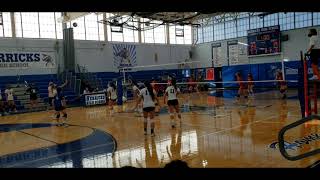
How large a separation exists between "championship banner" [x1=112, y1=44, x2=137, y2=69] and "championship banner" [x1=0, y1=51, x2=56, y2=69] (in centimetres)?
661

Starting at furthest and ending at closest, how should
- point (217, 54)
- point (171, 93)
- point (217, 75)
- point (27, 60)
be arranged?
point (217, 54) < point (217, 75) < point (27, 60) < point (171, 93)

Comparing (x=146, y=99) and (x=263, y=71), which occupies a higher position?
(x=263, y=71)

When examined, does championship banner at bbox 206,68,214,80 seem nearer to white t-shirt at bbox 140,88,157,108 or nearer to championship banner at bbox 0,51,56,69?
championship banner at bbox 0,51,56,69

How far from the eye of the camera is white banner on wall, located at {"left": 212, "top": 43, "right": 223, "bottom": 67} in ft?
119

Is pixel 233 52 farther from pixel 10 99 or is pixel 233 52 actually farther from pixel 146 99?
pixel 146 99

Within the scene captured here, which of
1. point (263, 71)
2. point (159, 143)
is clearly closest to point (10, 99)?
point (159, 143)

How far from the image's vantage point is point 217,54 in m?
36.8

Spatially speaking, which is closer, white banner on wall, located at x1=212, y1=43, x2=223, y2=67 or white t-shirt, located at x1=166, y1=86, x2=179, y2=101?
white t-shirt, located at x1=166, y1=86, x2=179, y2=101

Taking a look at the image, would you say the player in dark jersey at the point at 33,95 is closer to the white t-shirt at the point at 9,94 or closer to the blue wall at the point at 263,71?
the white t-shirt at the point at 9,94

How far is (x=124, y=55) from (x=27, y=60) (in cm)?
994

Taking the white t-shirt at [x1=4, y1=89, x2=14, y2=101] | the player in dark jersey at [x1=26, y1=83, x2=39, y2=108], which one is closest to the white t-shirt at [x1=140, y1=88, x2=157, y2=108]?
the player in dark jersey at [x1=26, y1=83, x2=39, y2=108]

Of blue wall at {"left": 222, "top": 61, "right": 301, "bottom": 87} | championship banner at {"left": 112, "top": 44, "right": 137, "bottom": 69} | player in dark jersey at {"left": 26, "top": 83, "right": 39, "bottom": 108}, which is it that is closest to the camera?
player in dark jersey at {"left": 26, "top": 83, "right": 39, "bottom": 108}
